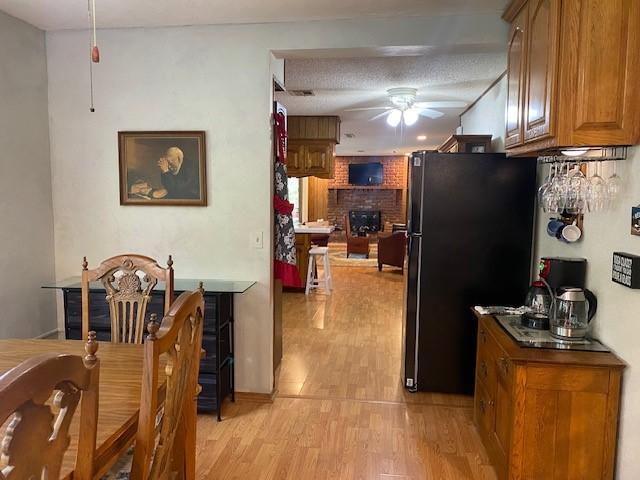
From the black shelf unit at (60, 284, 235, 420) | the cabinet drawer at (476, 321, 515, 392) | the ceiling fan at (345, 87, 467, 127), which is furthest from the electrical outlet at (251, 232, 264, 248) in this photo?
the ceiling fan at (345, 87, 467, 127)

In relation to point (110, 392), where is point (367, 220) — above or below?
above

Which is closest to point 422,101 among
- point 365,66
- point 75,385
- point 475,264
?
point 365,66

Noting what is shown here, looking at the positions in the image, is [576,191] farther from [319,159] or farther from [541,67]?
[319,159]

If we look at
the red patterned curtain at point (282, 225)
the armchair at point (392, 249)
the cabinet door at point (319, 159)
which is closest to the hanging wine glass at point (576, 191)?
the red patterned curtain at point (282, 225)

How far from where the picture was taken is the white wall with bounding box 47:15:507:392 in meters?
2.95

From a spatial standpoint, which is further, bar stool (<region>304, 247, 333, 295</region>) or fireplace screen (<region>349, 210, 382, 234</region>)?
fireplace screen (<region>349, 210, 382, 234</region>)

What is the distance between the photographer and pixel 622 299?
1.94 m

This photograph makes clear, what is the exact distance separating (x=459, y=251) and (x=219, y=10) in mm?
2094

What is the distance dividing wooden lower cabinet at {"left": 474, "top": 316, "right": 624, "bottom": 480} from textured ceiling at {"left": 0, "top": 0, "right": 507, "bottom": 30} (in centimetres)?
192

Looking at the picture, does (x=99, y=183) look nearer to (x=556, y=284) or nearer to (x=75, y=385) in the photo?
(x=75, y=385)

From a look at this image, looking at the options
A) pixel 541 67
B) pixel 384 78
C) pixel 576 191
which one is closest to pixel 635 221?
pixel 576 191

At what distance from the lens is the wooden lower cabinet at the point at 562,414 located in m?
1.95

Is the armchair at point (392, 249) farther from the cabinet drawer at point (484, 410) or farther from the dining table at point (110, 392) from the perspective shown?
the dining table at point (110, 392)

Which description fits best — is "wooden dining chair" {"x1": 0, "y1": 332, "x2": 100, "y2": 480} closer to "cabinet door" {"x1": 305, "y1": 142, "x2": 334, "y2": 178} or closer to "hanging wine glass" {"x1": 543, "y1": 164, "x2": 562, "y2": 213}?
"hanging wine glass" {"x1": 543, "y1": 164, "x2": 562, "y2": 213}
